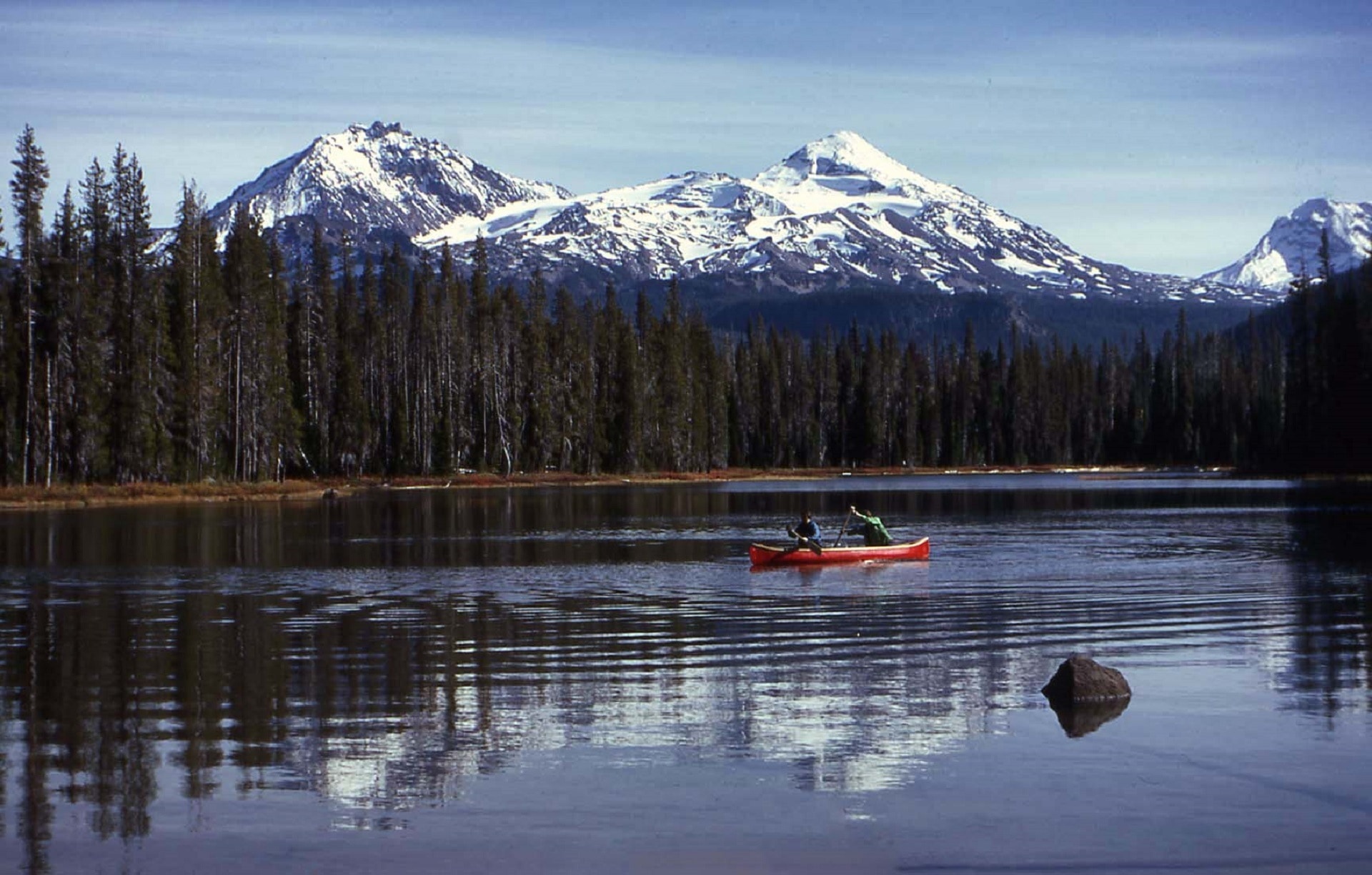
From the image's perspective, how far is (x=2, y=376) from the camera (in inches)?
3561

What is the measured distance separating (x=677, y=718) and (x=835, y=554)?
2817 cm

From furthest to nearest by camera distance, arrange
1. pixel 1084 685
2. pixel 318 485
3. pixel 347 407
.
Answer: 1. pixel 347 407
2. pixel 318 485
3. pixel 1084 685

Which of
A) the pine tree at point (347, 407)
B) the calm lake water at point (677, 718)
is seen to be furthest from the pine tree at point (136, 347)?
the calm lake water at point (677, 718)

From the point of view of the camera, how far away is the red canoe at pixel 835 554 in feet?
151

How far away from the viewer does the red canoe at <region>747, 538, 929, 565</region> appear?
46.0 meters

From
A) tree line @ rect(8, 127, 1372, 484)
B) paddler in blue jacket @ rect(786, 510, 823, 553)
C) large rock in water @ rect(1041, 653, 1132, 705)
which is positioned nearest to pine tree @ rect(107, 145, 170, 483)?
tree line @ rect(8, 127, 1372, 484)

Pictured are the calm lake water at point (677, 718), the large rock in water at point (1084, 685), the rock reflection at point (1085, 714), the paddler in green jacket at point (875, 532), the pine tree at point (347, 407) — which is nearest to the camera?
the calm lake water at point (677, 718)

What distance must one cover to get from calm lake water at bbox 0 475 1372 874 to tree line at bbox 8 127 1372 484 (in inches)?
1870

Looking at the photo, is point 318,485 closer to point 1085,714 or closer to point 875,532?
point 875,532

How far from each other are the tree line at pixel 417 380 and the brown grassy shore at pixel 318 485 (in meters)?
3.78

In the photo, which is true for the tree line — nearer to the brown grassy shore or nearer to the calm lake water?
the brown grassy shore

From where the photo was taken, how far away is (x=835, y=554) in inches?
1896

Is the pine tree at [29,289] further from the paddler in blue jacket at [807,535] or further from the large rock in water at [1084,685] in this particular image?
the large rock in water at [1084,685]

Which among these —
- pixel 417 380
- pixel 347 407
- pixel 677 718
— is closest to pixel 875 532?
pixel 677 718
